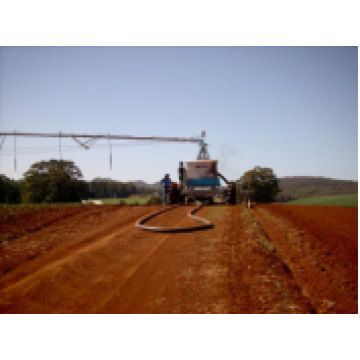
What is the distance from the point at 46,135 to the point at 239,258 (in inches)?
1136

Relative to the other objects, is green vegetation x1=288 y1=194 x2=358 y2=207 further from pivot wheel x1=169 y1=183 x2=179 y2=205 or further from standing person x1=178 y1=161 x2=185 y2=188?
pivot wheel x1=169 y1=183 x2=179 y2=205

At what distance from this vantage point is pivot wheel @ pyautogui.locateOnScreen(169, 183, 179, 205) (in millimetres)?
22016

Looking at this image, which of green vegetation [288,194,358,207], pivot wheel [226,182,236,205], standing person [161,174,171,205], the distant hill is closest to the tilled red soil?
pivot wheel [226,182,236,205]

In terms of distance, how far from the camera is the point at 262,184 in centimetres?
5512

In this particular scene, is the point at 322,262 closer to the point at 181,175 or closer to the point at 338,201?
the point at 181,175

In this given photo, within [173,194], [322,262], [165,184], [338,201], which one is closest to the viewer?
[322,262]

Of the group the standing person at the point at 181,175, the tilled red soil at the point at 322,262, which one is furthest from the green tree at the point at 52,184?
the tilled red soil at the point at 322,262

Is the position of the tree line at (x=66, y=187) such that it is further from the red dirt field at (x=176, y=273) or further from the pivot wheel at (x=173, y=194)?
the red dirt field at (x=176, y=273)

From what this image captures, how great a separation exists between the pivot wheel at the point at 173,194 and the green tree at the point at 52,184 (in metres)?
27.9

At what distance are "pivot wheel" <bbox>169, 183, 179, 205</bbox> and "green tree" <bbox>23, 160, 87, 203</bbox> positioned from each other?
2789 centimetres

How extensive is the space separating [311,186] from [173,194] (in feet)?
202

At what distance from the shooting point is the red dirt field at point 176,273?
→ 4703mm

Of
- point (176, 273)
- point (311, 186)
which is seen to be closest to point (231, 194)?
point (176, 273)

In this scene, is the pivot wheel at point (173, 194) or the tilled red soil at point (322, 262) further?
the pivot wheel at point (173, 194)
